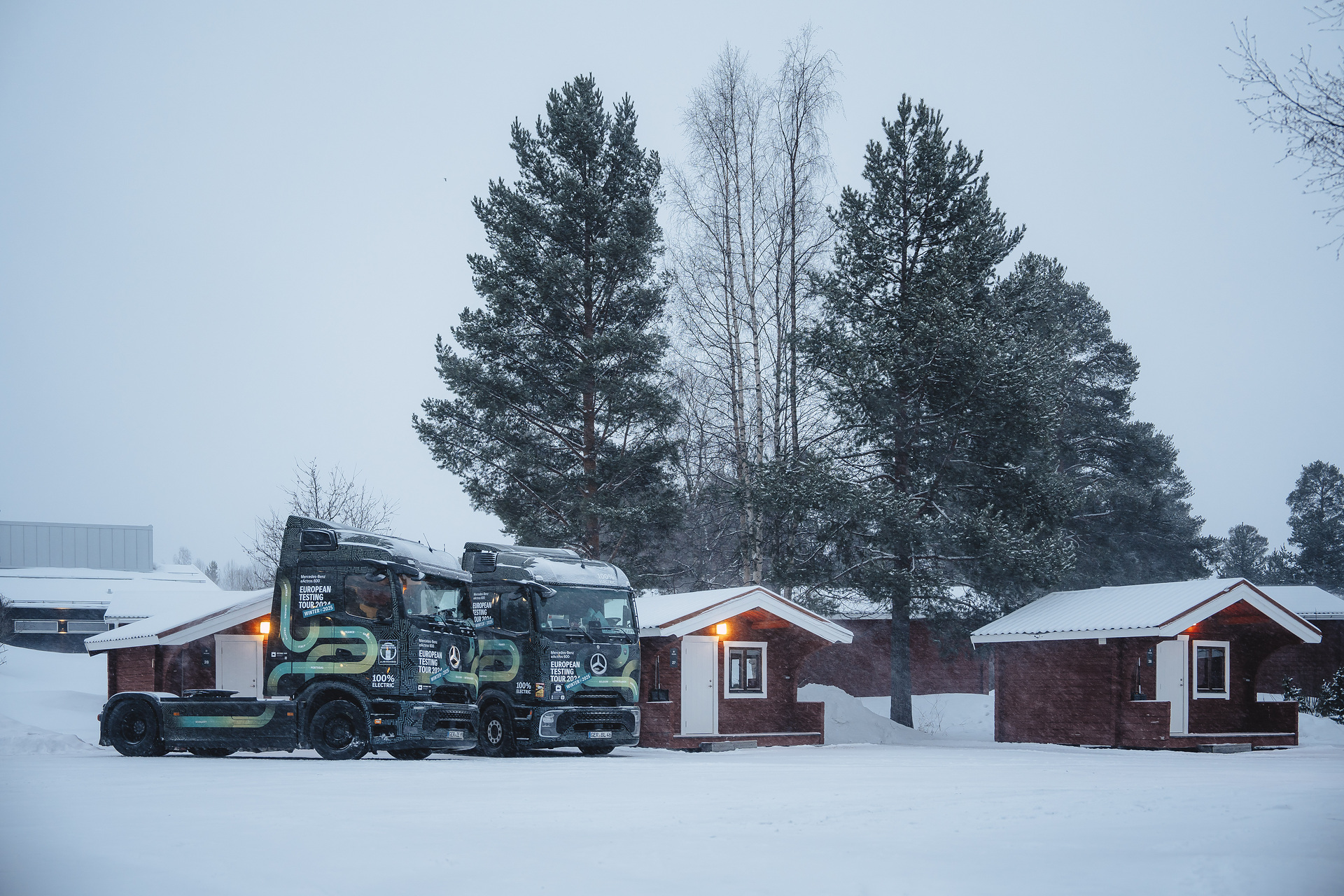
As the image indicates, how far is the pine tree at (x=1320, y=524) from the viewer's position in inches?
2265

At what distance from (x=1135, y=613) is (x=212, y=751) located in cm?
1718

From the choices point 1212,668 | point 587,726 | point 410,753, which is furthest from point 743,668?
point 1212,668

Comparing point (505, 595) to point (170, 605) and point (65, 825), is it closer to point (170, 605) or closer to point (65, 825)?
point (65, 825)

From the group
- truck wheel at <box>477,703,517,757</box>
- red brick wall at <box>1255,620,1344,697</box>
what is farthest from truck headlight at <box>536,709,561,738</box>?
red brick wall at <box>1255,620,1344,697</box>

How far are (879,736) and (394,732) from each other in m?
14.4

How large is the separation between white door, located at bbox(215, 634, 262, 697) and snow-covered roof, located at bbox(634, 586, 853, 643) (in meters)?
8.77

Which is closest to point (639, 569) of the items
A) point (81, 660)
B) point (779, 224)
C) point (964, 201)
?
point (779, 224)

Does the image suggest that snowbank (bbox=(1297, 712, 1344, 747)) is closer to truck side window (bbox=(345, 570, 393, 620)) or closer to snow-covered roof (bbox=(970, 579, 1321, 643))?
snow-covered roof (bbox=(970, 579, 1321, 643))

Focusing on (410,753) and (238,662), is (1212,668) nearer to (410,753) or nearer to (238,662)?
(410,753)

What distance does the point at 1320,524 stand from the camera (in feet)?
192

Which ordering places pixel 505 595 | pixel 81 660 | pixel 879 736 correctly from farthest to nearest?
pixel 81 660, pixel 879 736, pixel 505 595

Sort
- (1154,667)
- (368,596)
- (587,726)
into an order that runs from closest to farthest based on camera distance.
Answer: (368,596) → (587,726) → (1154,667)

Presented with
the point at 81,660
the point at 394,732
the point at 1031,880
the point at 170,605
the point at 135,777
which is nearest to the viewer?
the point at 1031,880

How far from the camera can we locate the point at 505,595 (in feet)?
68.0
